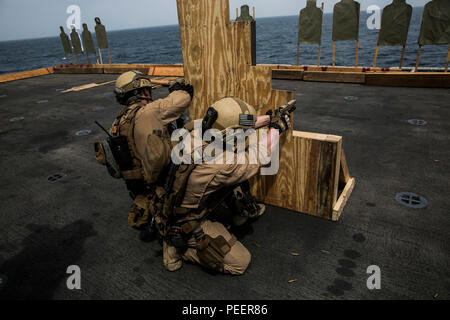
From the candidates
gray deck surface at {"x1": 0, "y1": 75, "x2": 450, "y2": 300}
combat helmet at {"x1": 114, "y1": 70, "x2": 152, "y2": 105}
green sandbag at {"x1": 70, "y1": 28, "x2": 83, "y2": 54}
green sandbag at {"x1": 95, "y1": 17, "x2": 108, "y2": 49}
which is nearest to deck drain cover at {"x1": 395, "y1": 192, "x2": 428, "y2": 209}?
gray deck surface at {"x1": 0, "y1": 75, "x2": 450, "y2": 300}

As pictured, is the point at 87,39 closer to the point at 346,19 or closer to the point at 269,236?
the point at 346,19

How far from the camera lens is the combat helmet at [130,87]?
12.5 ft

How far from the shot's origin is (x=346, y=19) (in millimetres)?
11859

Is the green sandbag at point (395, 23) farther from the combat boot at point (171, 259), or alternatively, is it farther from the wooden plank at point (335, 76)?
the combat boot at point (171, 259)

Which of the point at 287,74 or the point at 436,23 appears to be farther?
the point at 287,74

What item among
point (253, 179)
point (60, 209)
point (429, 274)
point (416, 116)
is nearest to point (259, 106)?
point (253, 179)

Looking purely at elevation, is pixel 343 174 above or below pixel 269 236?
above

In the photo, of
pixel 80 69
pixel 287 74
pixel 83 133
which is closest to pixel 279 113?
pixel 83 133

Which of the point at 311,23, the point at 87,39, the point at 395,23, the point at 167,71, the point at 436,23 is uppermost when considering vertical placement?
the point at 87,39

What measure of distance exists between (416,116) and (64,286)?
7.97 metres

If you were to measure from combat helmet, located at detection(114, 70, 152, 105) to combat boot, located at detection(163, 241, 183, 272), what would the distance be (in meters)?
2.02

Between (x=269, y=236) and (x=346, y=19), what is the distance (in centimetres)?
1170

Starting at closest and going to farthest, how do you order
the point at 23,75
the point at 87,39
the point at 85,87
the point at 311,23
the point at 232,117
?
the point at 232,117 → the point at 311,23 → the point at 85,87 → the point at 23,75 → the point at 87,39
